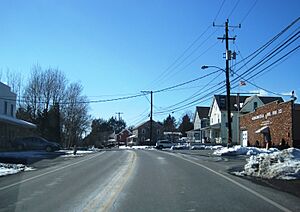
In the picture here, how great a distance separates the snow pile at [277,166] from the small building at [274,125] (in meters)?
22.4

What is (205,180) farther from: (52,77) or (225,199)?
(52,77)

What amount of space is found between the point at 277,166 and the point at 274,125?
2934 centimetres

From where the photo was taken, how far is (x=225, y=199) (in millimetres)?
11656

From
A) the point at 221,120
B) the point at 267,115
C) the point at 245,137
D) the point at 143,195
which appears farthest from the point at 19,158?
the point at 221,120

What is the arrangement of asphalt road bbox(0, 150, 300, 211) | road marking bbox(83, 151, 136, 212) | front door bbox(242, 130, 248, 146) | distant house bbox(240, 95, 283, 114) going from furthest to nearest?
distant house bbox(240, 95, 283, 114) → front door bbox(242, 130, 248, 146) → asphalt road bbox(0, 150, 300, 211) → road marking bbox(83, 151, 136, 212)

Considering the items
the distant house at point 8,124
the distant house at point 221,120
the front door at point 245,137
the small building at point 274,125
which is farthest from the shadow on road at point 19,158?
the distant house at point 221,120

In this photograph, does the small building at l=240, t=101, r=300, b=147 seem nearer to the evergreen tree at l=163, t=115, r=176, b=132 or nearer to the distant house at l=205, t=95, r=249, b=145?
the distant house at l=205, t=95, r=249, b=145

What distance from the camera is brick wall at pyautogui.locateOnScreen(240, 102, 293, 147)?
140 ft

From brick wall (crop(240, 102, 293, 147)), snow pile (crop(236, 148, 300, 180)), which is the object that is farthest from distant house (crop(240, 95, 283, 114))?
snow pile (crop(236, 148, 300, 180))

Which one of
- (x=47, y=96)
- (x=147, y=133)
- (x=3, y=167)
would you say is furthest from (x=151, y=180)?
(x=147, y=133)

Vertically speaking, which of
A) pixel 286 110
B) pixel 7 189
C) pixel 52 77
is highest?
pixel 52 77

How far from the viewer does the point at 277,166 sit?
18.3 m

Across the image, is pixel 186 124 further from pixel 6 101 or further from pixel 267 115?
pixel 6 101

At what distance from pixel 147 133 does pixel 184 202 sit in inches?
4949
